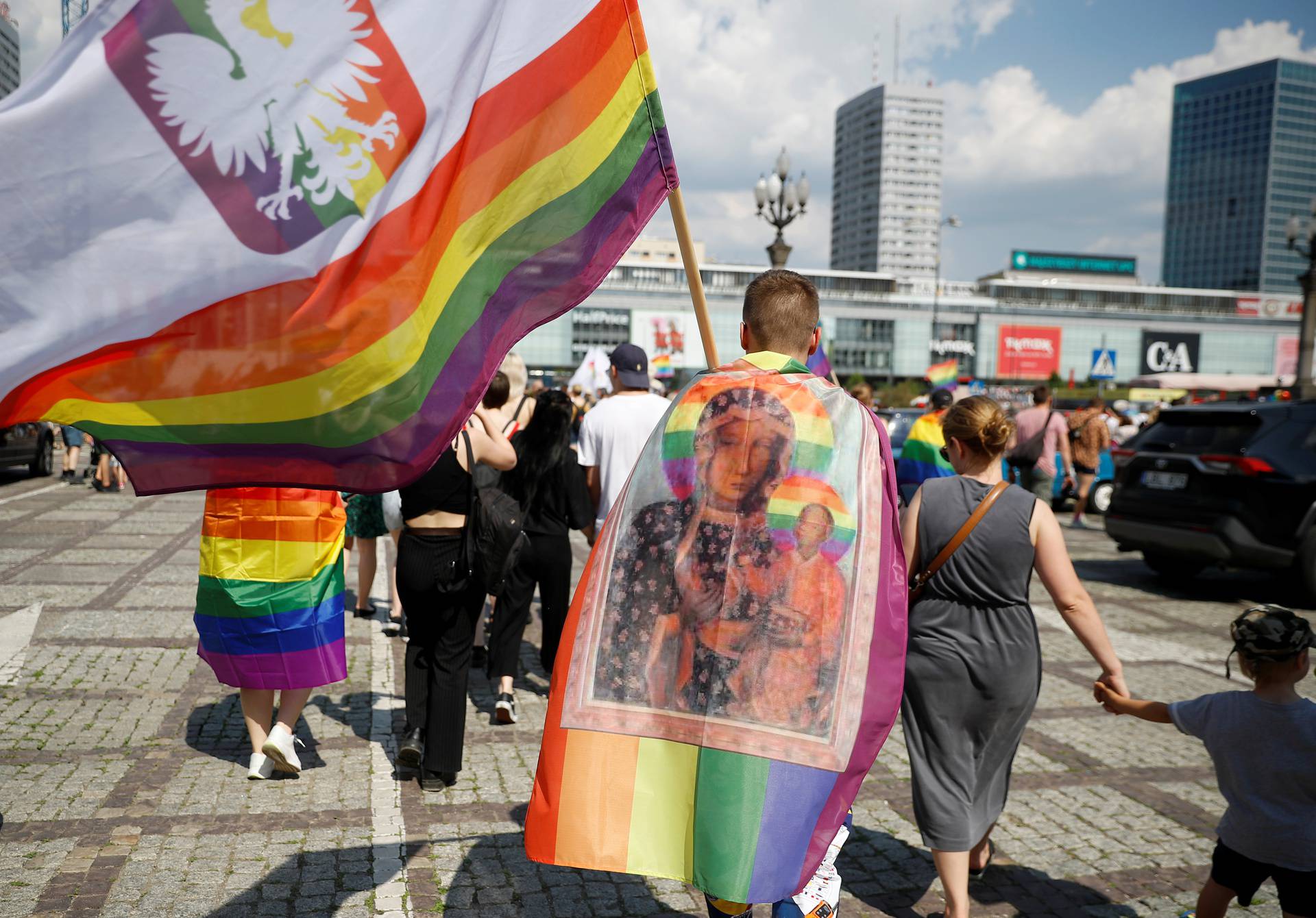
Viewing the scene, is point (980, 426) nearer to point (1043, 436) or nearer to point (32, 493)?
point (1043, 436)

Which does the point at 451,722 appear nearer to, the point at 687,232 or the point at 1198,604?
the point at 687,232

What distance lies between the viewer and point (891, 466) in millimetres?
2543

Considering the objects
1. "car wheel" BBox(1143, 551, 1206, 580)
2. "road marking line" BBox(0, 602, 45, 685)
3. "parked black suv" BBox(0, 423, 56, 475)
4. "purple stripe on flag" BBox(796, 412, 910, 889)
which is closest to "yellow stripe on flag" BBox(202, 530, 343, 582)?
"road marking line" BBox(0, 602, 45, 685)

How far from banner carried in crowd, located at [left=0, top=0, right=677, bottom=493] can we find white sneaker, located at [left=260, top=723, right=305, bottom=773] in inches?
97.0

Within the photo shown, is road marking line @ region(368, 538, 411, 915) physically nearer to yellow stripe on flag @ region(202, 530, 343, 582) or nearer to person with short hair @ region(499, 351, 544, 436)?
yellow stripe on flag @ region(202, 530, 343, 582)

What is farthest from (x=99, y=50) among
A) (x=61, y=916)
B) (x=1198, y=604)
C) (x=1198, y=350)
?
(x=1198, y=350)

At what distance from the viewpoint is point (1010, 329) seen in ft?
362

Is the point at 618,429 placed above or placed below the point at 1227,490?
above

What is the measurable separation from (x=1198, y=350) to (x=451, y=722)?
12443cm

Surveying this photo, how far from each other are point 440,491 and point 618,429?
1.60 meters

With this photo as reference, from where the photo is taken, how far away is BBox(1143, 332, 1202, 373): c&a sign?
111562 millimetres

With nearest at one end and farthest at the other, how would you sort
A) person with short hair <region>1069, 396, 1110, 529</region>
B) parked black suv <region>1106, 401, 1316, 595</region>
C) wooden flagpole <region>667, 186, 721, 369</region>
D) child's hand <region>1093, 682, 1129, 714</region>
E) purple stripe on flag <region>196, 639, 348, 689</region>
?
wooden flagpole <region>667, 186, 721, 369</region> → child's hand <region>1093, 682, 1129, 714</region> → purple stripe on flag <region>196, 639, 348, 689</region> → parked black suv <region>1106, 401, 1316, 595</region> → person with short hair <region>1069, 396, 1110, 529</region>

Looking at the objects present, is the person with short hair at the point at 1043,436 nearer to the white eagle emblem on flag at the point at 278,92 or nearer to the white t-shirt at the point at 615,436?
the white t-shirt at the point at 615,436

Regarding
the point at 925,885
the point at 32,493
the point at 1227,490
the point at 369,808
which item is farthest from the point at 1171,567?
the point at 32,493
